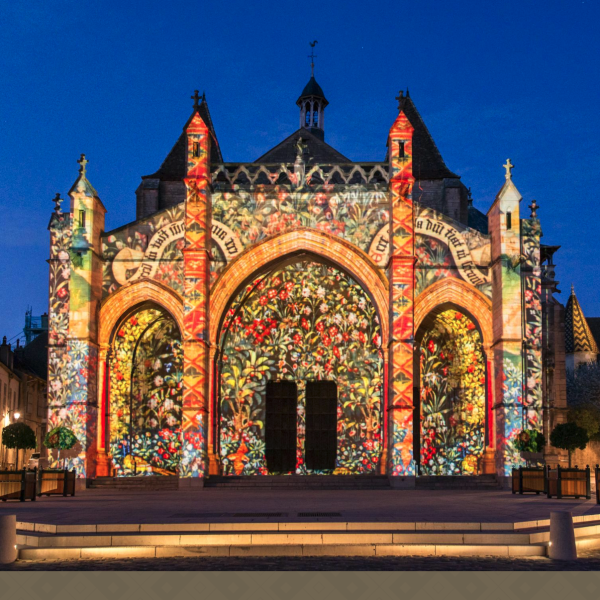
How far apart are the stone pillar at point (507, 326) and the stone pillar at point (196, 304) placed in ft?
26.2

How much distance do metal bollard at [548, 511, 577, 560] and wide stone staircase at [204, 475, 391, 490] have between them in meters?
13.4

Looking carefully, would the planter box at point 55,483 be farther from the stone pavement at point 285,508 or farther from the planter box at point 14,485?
the planter box at point 14,485

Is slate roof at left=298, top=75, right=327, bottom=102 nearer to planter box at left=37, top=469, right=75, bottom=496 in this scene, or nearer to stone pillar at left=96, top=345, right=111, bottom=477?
stone pillar at left=96, top=345, right=111, bottom=477

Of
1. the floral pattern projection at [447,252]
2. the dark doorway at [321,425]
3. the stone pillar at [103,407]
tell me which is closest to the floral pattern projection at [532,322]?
the floral pattern projection at [447,252]

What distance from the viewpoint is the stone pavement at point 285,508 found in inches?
520

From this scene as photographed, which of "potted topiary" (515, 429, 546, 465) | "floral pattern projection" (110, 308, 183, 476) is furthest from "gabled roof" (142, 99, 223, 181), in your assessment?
"potted topiary" (515, 429, 546, 465)

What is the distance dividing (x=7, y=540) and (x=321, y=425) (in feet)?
56.2

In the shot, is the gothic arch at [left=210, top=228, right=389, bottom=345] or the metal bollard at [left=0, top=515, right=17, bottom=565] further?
the gothic arch at [left=210, top=228, right=389, bottom=345]

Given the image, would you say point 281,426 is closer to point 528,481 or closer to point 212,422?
point 212,422

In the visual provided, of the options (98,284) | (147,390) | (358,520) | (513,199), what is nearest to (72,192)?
(98,284)

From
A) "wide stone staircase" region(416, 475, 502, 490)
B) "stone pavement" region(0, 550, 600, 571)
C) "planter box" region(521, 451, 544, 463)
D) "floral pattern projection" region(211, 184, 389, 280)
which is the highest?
"floral pattern projection" region(211, 184, 389, 280)

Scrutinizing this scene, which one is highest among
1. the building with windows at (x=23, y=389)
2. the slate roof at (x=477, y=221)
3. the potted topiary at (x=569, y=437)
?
the slate roof at (x=477, y=221)

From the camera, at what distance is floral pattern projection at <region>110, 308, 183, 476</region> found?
2645cm

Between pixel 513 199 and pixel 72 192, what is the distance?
12.4 meters
